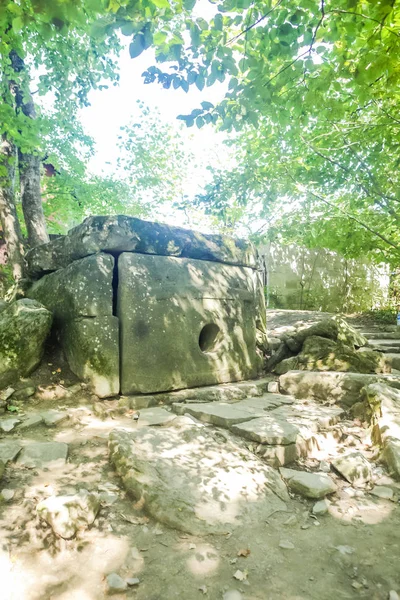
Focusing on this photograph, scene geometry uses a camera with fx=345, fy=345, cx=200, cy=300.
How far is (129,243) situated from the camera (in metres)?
4.25

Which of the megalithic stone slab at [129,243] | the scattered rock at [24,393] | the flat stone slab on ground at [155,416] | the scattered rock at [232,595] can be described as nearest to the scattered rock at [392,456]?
the scattered rock at [232,595]

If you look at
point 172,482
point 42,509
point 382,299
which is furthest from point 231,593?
point 382,299

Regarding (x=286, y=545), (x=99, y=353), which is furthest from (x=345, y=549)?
(x=99, y=353)

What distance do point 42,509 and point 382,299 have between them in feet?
40.7

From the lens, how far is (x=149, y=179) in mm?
17859

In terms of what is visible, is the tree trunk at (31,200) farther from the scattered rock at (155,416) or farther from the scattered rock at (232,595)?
the scattered rock at (232,595)

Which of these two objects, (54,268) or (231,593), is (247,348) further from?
(231,593)

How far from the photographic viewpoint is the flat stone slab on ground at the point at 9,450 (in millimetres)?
2453

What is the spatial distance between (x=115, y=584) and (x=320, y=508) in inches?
55.2

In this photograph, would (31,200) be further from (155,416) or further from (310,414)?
(310,414)

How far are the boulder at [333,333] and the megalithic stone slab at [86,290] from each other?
3228 mm

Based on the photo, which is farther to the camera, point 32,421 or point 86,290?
point 86,290

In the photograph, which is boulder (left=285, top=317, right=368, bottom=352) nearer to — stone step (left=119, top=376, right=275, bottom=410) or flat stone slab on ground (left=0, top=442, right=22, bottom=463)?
stone step (left=119, top=376, right=275, bottom=410)

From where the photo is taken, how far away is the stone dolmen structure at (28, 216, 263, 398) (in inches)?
156
